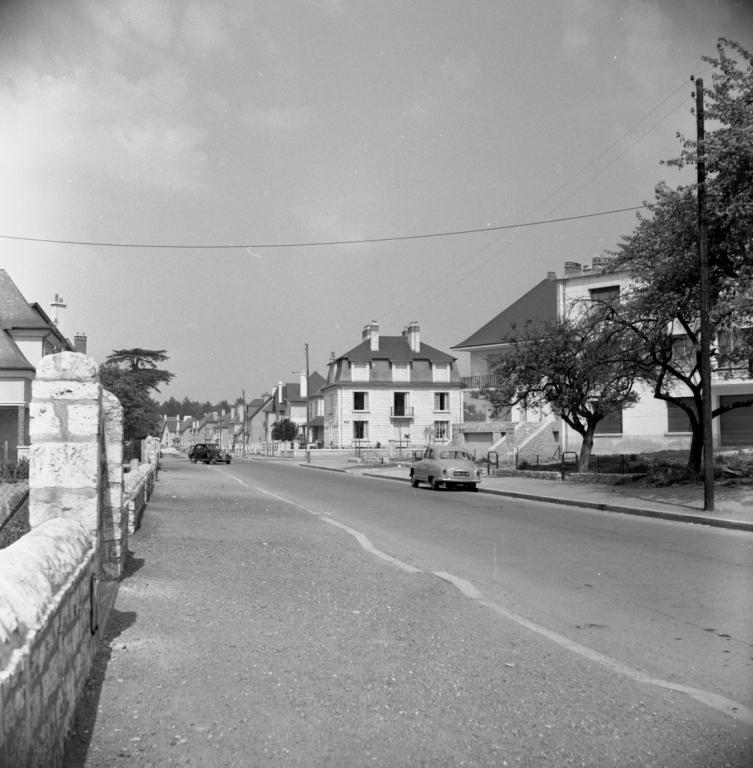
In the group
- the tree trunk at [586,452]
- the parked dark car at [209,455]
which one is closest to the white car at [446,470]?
the tree trunk at [586,452]

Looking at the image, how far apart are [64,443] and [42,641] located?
3487 millimetres

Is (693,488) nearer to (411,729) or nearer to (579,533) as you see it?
(579,533)

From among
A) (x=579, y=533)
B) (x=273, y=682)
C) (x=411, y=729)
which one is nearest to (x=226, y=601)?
(x=273, y=682)

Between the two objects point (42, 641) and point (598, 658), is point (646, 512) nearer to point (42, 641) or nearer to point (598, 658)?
point (598, 658)

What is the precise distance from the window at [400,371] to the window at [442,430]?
537 centimetres

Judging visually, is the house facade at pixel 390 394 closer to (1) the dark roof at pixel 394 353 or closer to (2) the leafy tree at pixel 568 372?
(1) the dark roof at pixel 394 353

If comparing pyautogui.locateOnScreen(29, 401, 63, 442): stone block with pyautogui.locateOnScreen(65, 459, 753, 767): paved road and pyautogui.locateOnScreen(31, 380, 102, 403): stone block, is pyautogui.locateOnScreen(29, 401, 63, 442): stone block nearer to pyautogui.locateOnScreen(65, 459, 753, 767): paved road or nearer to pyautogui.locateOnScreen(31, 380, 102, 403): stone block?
pyautogui.locateOnScreen(31, 380, 102, 403): stone block

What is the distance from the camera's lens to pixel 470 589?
8430 mm

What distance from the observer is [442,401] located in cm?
7612

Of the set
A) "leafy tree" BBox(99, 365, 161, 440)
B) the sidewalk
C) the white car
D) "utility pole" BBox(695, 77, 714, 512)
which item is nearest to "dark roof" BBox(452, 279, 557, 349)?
"leafy tree" BBox(99, 365, 161, 440)

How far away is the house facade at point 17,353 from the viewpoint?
31.6 meters

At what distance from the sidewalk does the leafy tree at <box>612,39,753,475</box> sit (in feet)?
8.23

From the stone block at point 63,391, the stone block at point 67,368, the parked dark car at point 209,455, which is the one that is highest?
the stone block at point 67,368

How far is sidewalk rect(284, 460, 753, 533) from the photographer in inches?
628
